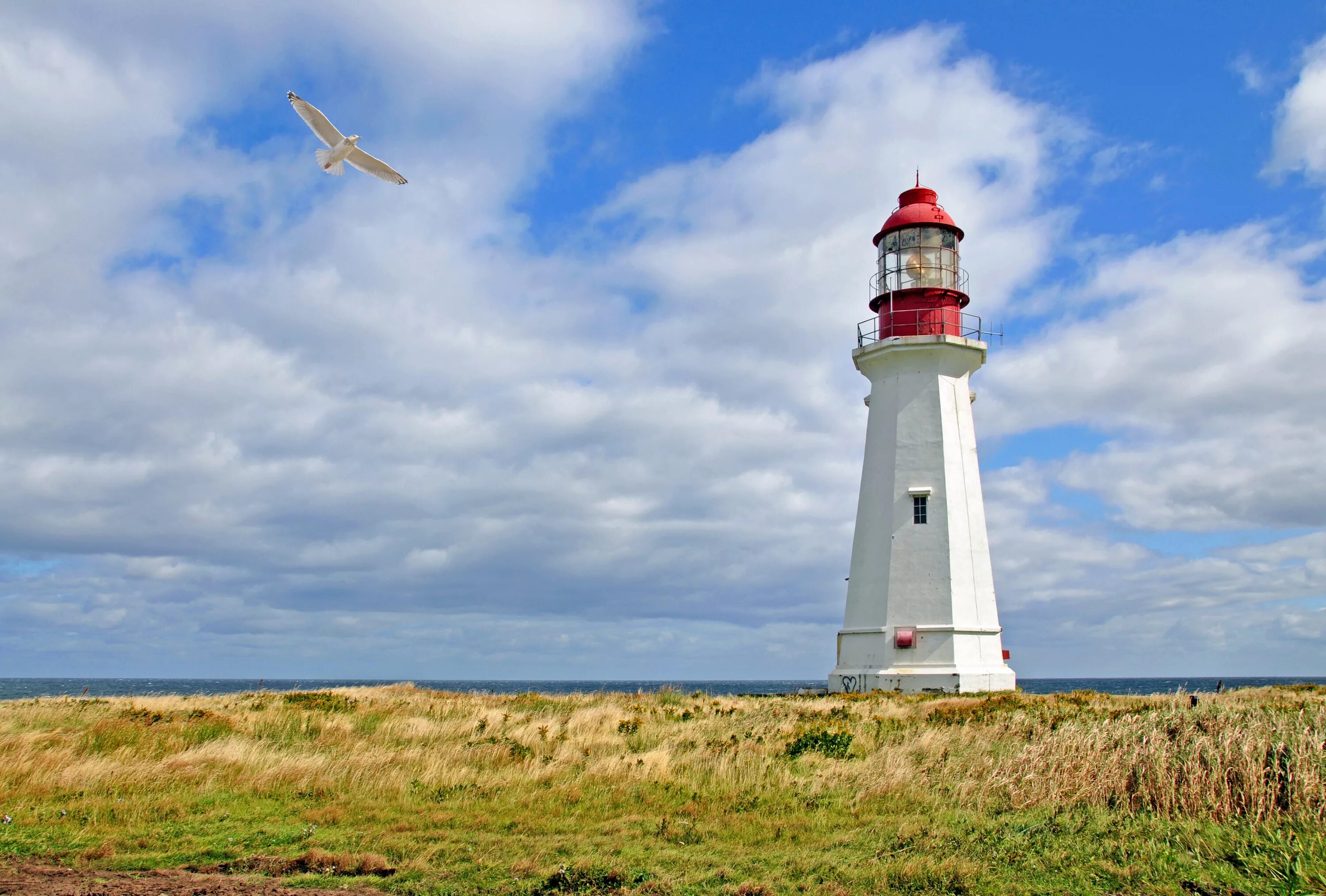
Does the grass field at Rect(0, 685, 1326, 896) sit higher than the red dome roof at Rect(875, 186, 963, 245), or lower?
lower

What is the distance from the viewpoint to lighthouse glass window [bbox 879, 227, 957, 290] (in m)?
25.6

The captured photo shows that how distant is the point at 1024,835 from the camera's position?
8758mm

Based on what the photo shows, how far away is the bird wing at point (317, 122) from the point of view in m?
14.3

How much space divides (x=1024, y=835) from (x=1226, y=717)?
3788 mm

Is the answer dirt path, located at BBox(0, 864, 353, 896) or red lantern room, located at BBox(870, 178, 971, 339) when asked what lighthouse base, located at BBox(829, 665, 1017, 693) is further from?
dirt path, located at BBox(0, 864, 353, 896)

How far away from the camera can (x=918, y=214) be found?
2583 cm

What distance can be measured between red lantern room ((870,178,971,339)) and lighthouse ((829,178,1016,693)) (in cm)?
3

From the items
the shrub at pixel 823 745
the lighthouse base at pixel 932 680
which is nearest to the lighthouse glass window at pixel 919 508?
the lighthouse base at pixel 932 680

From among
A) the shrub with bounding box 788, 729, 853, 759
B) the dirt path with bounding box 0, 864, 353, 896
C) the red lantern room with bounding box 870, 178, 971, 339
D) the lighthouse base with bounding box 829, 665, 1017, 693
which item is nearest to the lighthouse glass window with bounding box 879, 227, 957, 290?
the red lantern room with bounding box 870, 178, 971, 339

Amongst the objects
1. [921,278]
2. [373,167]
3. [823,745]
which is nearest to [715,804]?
[823,745]

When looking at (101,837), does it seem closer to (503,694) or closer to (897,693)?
(897,693)

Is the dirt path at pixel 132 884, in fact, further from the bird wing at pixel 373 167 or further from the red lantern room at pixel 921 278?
the red lantern room at pixel 921 278

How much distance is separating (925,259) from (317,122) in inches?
644

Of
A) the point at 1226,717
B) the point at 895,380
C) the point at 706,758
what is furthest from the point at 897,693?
the point at 1226,717
